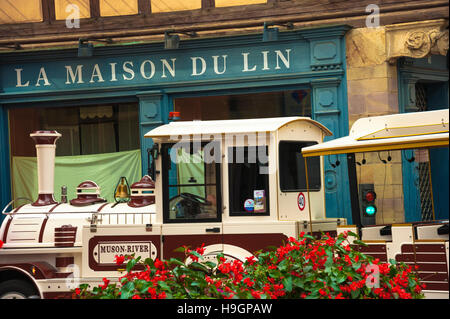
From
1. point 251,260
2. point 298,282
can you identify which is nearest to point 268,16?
point 251,260

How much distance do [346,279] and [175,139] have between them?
401 cm

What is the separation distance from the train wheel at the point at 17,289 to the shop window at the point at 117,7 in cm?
643

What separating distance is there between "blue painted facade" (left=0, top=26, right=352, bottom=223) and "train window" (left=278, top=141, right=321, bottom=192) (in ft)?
10.5

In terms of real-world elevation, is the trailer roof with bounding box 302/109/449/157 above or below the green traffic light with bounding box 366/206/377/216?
above

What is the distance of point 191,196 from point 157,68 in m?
5.62

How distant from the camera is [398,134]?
278 inches

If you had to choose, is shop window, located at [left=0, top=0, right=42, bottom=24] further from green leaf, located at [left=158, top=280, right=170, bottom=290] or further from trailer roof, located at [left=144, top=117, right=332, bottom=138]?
green leaf, located at [left=158, top=280, right=170, bottom=290]

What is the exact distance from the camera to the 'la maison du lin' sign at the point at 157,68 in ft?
41.4

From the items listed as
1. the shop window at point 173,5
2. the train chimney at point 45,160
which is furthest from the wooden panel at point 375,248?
the shop window at point 173,5

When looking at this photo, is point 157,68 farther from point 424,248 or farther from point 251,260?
point 251,260

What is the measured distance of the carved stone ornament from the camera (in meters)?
11.6

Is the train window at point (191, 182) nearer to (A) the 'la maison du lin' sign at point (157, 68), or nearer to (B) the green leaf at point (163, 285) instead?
(B) the green leaf at point (163, 285)

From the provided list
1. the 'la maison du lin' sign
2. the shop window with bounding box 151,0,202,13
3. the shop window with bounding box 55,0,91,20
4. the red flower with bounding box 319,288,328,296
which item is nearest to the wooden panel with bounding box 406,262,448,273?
the red flower with bounding box 319,288,328,296
